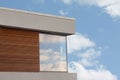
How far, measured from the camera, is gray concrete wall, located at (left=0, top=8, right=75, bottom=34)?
17048 millimetres

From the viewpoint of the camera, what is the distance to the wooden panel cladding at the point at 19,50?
667 inches

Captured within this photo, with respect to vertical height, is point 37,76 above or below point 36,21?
below

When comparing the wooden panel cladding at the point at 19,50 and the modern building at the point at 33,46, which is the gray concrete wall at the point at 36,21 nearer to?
the modern building at the point at 33,46

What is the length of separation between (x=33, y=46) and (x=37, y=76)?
1.21 meters

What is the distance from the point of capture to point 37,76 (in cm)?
1753

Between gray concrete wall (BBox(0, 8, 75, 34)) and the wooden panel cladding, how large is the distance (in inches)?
12.0

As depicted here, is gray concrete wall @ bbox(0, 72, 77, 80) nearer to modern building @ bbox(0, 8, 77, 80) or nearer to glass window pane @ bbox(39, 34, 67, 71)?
modern building @ bbox(0, 8, 77, 80)

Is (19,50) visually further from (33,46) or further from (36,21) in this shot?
(36,21)

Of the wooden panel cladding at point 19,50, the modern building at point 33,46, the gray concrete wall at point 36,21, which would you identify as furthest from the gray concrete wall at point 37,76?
the gray concrete wall at point 36,21

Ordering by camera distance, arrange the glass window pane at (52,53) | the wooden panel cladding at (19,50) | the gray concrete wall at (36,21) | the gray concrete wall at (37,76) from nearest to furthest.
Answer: the gray concrete wall at (37,76)
the wooden panel cladding at (19,50)
the gray concrete wall at (36,21)
the glass window pane at (52,53)

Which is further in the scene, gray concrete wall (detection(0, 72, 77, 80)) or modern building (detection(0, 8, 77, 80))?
modern building (detection(0, 8, 77, 80))

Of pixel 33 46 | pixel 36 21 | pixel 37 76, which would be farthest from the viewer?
pixel 36 21

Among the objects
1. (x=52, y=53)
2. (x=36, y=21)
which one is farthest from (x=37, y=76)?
(x=36, y=21)

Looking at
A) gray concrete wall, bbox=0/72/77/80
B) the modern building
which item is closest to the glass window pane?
the modern building
